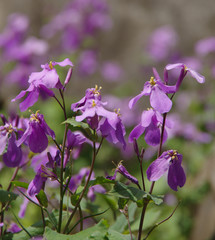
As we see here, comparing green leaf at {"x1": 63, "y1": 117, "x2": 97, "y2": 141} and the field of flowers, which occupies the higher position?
green leaf at {"x1": 63, "y1": 117, "x2": 97, "y2": 141}

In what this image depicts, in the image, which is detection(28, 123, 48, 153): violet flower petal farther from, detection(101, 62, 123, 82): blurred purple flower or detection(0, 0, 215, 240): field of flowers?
detection(101, 62, 123, 82): blurred purple flower

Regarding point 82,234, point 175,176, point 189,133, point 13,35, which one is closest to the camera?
point 82,234

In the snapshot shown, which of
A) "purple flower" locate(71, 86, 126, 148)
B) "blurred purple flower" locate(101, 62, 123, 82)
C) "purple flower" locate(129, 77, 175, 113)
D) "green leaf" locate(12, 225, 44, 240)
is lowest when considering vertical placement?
"blurred purple flower" locate(101, 62, 123, 82)

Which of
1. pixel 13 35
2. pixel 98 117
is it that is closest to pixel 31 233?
pixel 98 117

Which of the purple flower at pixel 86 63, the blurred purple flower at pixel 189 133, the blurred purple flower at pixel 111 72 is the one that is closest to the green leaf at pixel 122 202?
the blurred purple flower at pixel 189 133

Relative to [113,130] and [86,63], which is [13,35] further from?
[113,130]

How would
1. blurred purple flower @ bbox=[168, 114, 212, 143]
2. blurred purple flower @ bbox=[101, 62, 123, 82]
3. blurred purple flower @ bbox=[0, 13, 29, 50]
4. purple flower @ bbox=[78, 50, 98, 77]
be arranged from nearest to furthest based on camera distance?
1. blurred purple flower @ bbox=[168, 114, 212, 143]
2. blurred purple flower @ bbox=[0, 13, 29, 50]
3. purple flower @ bbox=[78, 50, 98, 77]
4. blurred purple flower @ bbox=[101, 62, 123, 82]

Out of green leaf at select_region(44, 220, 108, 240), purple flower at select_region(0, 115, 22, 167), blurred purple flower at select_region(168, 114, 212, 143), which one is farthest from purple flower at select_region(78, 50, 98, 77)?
green leaf at select_region(44, 220, 108, 240)

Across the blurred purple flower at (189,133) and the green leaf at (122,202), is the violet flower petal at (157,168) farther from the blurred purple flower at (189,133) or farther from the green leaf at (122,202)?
the blurred purple flower at (189,133)

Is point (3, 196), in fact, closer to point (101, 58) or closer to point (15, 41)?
point (15, 41)
